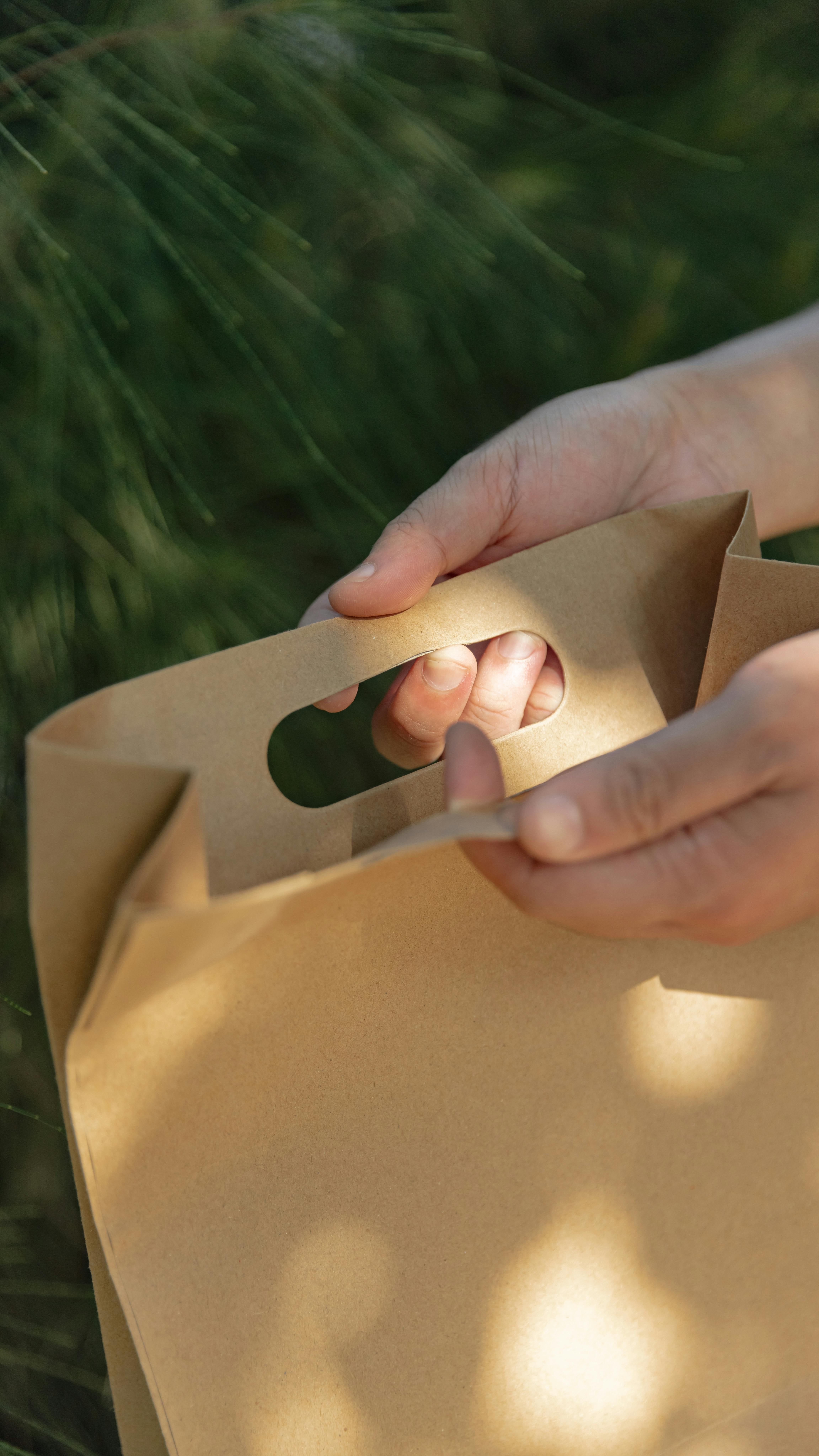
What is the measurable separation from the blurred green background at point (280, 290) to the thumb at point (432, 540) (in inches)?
3.2

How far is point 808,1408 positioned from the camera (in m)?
0.38

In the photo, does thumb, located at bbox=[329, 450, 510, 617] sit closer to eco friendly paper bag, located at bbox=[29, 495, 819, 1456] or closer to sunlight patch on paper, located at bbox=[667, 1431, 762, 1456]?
eco friendly paper bag, located at bbox=[29, 495, 819, 1456]

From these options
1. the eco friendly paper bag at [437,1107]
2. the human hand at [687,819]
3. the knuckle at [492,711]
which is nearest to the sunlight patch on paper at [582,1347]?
the eco friendly paper bag at [437,1107]

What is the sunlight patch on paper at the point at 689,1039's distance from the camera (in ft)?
1.23

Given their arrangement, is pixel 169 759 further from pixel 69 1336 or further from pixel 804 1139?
pixel 69 1336

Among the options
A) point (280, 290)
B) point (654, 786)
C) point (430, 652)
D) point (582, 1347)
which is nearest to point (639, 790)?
point (654, 786)

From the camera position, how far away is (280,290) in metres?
0.65

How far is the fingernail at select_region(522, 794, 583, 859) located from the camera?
1.02 feet

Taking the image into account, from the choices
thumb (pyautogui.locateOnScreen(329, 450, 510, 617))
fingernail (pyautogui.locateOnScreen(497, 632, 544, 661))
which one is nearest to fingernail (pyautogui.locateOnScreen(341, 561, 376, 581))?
thumb (pyautogui.locateOnScreen(329, 450, 510, 617))

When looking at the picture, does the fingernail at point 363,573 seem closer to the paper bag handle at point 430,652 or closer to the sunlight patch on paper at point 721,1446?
the paper bag handle at point 430,652

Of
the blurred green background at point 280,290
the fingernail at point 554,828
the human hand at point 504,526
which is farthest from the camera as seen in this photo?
the blurred green background at point 280,290

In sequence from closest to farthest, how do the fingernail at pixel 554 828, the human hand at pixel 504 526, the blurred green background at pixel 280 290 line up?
the fingernail at pixel 554 828 → the human hand at pixel 504 526 → the blurred green background at pixel 280 290

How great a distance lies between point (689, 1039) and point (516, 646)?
0.69 feet

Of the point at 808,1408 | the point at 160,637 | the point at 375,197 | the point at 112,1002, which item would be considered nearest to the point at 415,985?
the point at 112,1002
